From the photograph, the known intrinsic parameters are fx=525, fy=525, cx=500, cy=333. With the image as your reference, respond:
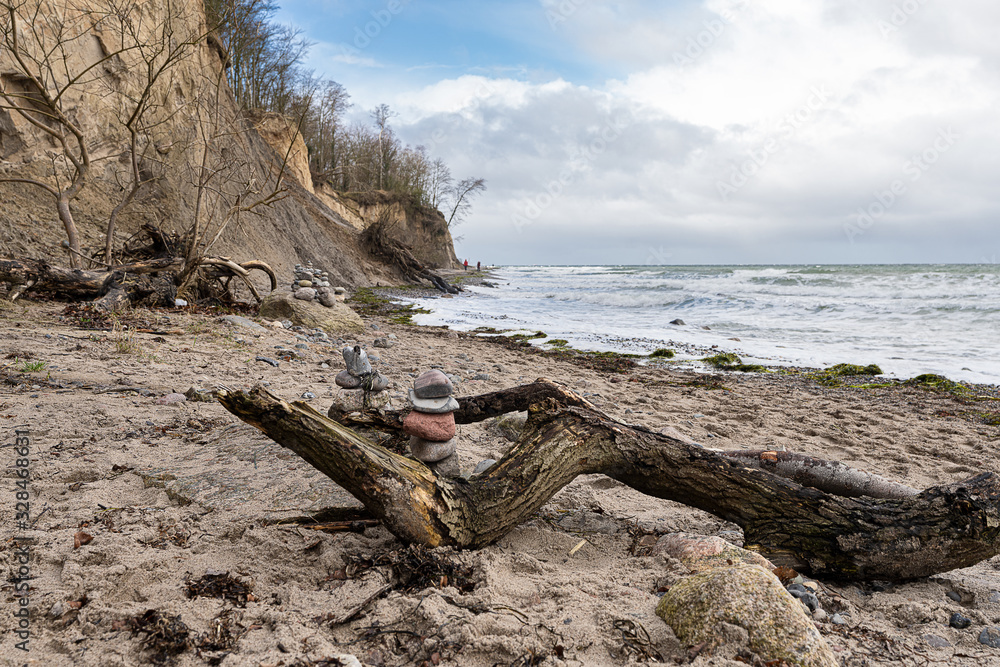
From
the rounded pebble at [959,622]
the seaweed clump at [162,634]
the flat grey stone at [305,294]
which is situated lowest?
the rounded pebble at [959,622]

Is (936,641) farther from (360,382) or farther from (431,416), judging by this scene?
(360,382)

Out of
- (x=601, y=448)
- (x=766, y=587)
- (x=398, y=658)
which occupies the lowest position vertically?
(x=398, y=658)

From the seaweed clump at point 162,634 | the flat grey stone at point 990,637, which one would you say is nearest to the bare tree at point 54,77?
the seaweed clump at point 162,634

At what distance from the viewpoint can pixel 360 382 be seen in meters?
3.13

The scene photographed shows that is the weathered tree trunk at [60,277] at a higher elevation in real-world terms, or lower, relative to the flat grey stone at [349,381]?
higher

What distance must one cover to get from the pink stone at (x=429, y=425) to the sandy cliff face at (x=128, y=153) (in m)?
6.17

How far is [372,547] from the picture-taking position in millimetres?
2215

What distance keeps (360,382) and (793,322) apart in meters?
13.4

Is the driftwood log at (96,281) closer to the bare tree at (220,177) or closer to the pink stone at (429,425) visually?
the bare tree at (220,177)

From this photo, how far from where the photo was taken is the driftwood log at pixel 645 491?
2051 mm

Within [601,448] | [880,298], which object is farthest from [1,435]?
[880,298]

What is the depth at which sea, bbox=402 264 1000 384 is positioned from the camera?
9203mm

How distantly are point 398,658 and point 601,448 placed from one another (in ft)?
4.24

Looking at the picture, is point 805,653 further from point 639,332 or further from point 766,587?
point 639,332
